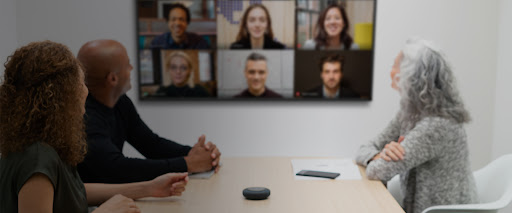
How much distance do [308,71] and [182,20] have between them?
3.46ft

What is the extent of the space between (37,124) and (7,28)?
271cm

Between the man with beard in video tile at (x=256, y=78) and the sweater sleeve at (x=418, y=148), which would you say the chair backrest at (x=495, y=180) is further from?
the man with beard in video tile at (x=256, y=78)

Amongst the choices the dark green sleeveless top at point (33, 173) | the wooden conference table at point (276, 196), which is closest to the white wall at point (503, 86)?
the wooden conference table at point (276, 196)

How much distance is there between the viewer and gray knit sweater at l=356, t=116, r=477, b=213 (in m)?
2.23

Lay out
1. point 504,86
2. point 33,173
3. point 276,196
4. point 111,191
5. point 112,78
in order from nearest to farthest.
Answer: point 33,173, point 111,191, point 276,196, point 112,78, point 504,86

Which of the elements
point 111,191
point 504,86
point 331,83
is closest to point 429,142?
point 111,191

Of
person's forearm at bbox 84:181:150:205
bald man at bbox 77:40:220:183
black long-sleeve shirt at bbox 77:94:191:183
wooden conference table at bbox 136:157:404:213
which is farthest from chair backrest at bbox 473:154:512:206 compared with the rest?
person's forearm at bbox 84:181:150:205

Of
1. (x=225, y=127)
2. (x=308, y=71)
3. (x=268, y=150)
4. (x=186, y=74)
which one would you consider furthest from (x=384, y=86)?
(x=186, y=74)

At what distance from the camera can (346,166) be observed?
98.3 inches

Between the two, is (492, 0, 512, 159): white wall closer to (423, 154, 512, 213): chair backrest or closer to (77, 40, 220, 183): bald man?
(423, 154, 512, 213): chair backrest

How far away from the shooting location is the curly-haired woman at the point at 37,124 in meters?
1.31

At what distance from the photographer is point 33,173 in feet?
4.23

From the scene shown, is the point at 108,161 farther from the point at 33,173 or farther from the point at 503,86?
the point at 503,86

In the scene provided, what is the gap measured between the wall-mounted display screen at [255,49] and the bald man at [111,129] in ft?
4.21
